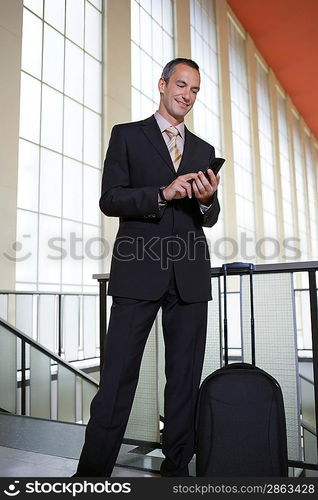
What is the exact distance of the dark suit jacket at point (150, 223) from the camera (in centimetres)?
176

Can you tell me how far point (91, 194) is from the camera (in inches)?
259

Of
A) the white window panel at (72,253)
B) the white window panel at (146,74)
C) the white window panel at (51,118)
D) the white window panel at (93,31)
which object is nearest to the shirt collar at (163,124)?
the white window panel at (51,118)

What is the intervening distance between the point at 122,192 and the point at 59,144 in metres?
4.62

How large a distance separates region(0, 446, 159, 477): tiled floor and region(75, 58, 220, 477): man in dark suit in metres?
0.27

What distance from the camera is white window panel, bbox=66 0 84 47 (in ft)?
20.6

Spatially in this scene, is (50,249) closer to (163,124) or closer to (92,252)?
(92,252)

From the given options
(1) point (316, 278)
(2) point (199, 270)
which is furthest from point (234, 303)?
(2) point (199, 270)

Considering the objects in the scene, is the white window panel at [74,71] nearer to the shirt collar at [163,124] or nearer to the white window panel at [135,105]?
the white window panel at [135,105]

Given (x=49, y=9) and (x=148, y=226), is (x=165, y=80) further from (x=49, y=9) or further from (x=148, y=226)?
(x=49, y=9)

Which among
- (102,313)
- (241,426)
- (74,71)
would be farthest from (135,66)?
(241,426)


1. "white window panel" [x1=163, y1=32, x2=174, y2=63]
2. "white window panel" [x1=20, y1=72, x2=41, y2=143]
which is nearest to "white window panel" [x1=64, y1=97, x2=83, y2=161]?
"white window panel" [x1=20, y1=72, x2=41, y2=143]

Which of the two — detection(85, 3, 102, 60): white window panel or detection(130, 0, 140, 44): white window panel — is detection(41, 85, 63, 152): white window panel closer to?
detection(85, 3, 102, 60): white window panel

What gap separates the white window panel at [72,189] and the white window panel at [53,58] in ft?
3.26

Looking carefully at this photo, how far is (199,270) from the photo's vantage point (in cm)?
183
